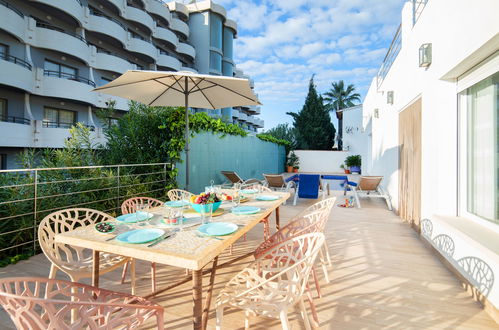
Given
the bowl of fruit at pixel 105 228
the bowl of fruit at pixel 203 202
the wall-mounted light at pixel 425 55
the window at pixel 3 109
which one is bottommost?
the bowl of fruit at pixel 105 228

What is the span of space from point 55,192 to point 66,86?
41.7ft

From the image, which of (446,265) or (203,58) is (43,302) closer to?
(446,265)

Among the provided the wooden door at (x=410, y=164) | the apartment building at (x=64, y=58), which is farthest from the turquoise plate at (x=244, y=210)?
the apartment building at (x=64, y=58)

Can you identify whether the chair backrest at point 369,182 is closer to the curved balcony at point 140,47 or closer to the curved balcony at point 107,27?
the curved balcony at point 107,27

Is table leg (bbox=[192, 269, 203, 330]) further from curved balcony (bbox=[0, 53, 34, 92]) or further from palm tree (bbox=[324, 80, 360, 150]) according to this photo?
palm tree (bbox=[324, 80, 360, 150])

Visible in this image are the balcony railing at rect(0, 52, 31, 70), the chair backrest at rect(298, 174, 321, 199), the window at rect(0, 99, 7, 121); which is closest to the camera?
the chair backrest at rect(298, 174, 321, 199)

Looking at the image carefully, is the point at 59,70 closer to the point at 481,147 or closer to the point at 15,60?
the point at 15,60

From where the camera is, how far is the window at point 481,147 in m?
2.61

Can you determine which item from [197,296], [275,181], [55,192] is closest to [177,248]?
[197,296]

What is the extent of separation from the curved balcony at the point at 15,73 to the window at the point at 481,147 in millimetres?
15545

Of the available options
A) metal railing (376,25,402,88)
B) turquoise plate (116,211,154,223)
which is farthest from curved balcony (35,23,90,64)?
turquoise plate (116,211,154,223)

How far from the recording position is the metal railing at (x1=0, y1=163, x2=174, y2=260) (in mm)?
3449

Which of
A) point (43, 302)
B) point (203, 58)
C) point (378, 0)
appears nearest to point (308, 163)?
point (378, 0)

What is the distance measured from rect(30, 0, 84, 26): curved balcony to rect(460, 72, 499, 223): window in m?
17.1
